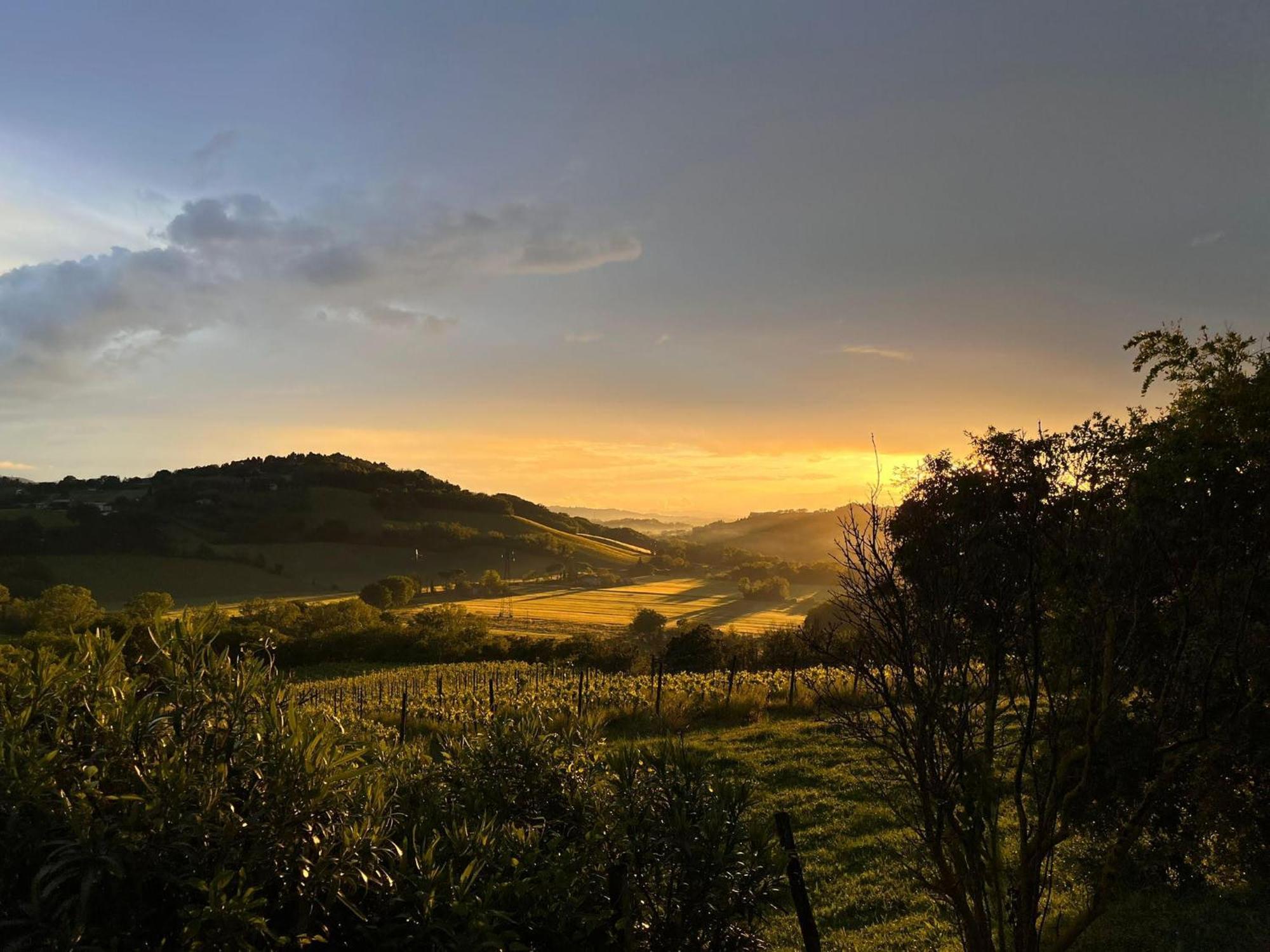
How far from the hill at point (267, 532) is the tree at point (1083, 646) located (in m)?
89.2

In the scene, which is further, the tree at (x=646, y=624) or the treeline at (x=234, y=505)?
the treeline at (x=234, y=505)

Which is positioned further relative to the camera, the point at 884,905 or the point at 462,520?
the point at 462,520

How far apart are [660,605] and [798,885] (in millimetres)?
84243

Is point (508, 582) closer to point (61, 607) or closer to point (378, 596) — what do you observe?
point (378, 596)

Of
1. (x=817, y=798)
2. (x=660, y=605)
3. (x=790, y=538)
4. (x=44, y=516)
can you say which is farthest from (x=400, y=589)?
(x=790, y=538)

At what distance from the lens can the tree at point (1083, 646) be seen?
4.94 meters

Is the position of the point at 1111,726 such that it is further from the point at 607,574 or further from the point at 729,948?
the point at 607,574

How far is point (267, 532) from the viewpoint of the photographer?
334 feet

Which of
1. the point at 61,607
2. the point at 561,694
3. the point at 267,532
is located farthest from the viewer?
the point at 267,532

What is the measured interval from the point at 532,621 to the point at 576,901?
7020cm

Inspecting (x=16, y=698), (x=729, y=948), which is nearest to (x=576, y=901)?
(x=729, y=948)

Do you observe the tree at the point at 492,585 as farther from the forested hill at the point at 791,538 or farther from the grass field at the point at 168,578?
the forested hill at the point at 791,538

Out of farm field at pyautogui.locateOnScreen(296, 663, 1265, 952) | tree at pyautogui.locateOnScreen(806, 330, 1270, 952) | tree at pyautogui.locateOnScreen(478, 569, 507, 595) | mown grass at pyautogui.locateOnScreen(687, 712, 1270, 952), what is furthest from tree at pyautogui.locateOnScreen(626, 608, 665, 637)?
tree at pyautogui.locateOnScreen(806, 330, 1270, 952)

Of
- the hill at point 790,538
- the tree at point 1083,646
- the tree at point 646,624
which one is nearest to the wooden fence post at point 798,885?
the tree at point 1083,646
